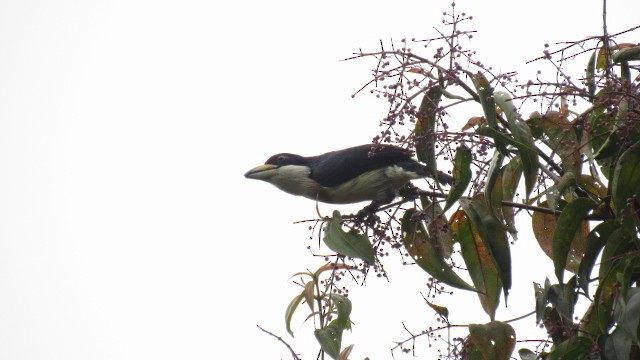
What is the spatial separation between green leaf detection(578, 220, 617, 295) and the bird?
217 centimetres

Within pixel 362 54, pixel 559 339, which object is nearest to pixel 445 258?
pixel 559 339

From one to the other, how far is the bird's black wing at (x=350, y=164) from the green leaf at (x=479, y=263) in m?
1.66

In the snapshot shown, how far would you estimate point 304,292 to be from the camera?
3.35 meters

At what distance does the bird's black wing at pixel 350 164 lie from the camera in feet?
16.9

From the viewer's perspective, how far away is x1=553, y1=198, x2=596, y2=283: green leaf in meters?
2.75

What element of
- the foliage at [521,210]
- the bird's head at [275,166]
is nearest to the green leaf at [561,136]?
the foliage at [521,210]

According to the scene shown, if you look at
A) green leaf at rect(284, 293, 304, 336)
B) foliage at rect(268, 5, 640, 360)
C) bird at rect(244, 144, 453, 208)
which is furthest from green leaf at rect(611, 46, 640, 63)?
bird at rect(244, 144, 453, 208)

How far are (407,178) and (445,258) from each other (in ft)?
5.75

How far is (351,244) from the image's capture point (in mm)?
3195

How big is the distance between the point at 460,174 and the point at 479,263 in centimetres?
46

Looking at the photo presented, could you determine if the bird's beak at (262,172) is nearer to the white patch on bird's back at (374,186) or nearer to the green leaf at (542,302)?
the white patch on bird's back at (374,186)

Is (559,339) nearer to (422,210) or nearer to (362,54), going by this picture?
(422,210)

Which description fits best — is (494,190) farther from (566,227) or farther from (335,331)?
(335,331)

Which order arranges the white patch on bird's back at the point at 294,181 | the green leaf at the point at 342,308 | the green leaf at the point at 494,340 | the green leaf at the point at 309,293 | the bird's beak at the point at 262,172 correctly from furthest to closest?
the bird's beak at the point at 262,172 → the white patch on bird's back at the point at 294,181 → the green leaf at the point at 309,293 → the green leaf at the point at 342,308 → the green leaf at the point at 494,340
